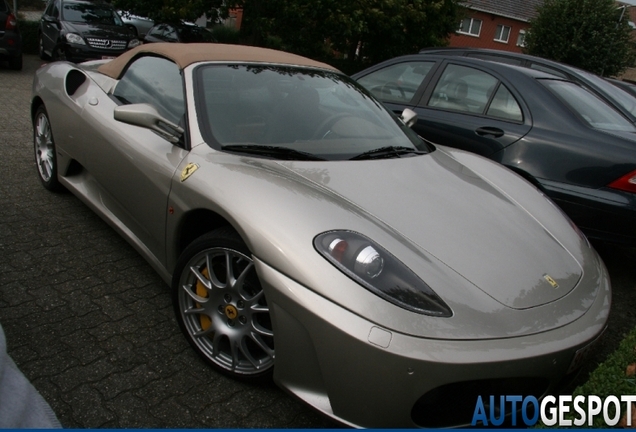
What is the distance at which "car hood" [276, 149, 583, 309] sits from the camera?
221 centimetres

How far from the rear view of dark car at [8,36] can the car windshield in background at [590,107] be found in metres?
11.3

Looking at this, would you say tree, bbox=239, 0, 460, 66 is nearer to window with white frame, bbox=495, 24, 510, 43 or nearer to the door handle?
the door handle

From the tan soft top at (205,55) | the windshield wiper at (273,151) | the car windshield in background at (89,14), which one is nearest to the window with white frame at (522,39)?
the car windshield in background at (89,14)

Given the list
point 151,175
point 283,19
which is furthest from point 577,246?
point 283,19

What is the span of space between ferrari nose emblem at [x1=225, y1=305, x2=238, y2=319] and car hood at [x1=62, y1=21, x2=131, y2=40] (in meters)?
11.4

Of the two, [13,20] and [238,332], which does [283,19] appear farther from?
[238,332]

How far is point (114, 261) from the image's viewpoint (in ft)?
11.3

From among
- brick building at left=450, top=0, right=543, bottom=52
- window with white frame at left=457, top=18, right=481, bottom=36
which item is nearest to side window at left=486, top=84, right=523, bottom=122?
brick building at left=450, top=0, right=543, bottom=52

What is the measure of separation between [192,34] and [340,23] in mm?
4042

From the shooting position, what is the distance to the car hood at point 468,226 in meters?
2.21

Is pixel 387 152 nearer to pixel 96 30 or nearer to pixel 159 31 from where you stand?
pixel 96 30

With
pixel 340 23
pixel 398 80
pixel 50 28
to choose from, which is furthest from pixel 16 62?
pixel 398 80

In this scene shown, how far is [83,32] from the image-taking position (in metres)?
12.0

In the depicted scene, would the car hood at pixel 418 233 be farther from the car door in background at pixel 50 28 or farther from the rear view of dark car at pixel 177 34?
the rear view of dark car at pixel 177 34
